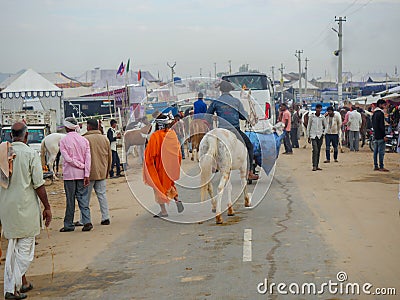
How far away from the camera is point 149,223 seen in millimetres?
11250

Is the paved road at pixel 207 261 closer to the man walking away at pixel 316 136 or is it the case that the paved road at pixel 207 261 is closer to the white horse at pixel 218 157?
the white horse at pixel 218 157

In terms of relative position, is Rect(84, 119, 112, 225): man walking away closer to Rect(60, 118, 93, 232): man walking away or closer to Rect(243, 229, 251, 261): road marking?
Rect(60, 118, 93, 232): man walking away

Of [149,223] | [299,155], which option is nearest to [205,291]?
[149,223]

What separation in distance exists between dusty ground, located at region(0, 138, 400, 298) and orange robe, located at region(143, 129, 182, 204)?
93 cm

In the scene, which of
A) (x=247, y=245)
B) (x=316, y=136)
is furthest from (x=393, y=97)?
(x=247, y=245)

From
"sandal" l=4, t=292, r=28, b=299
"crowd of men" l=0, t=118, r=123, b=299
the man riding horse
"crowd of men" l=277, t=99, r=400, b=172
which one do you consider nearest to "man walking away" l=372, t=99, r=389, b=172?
"crowd of men" l=277, t=99, r=400, b=172

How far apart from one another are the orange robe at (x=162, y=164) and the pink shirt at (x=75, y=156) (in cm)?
131

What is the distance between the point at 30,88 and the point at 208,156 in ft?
75.1


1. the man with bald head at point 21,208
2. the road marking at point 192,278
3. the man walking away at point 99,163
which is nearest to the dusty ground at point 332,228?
the man with bald head at point 21,208

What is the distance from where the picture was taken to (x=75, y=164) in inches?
419

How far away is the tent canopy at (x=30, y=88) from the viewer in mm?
31109

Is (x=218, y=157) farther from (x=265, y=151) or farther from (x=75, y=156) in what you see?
(x=265, y=151)

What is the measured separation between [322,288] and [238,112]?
19.6ft

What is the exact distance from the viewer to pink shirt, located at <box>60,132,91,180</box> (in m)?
10.6
